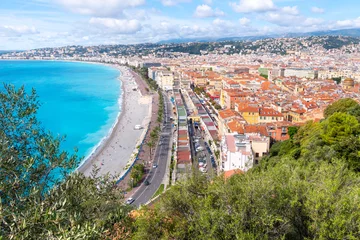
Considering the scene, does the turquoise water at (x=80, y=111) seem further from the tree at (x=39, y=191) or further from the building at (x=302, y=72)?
the building at (x=302, y=72)

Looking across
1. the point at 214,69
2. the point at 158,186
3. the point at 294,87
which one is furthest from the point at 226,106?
the point at 214,69

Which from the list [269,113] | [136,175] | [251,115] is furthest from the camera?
[251,115]

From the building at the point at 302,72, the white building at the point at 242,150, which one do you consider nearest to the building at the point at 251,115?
the white building at the point at 242,150

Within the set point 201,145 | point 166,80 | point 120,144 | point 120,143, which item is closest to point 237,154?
point 201,145

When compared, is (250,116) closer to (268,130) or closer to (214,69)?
(268,130)

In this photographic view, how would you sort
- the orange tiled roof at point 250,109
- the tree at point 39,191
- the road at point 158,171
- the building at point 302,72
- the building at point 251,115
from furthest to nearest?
1. the building at point 302,72
2. the orange tiled roof at point 250,109
3. the building at point 251,115
4. the road at point 158,171
5. the tree at point 39,191

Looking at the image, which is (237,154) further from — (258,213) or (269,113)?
(269,113)

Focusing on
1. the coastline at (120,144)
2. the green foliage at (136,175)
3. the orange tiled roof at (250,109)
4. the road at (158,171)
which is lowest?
the coastline at (120,144)
